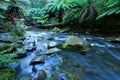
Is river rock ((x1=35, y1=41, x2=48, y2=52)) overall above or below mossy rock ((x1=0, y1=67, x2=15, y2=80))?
above

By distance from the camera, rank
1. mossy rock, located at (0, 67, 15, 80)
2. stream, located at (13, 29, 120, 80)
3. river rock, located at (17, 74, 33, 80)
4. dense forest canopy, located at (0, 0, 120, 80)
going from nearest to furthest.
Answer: mossy rock, located at (0, 67, 15, 80), river rock, located at (17, 74, 33, 80), stream, located at (13, 29, 120, 80), dense forest canopy, located at (0, 0, 120, 80)

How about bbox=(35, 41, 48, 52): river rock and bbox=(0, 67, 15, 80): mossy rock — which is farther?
bbox=(35, 41, 48, 52): river rock

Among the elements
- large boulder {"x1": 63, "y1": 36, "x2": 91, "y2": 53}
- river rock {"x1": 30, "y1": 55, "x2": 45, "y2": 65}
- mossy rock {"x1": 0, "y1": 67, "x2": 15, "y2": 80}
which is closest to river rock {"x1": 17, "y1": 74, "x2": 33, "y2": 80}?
mossy rock {"x1": 0, "y1": 67, "x2": 15, "y2": 80}

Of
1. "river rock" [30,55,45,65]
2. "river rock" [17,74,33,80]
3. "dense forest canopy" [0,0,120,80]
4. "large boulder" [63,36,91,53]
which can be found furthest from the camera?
"dense forest canopy" [0,0,120,80]


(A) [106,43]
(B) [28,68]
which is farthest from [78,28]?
(B) [28,68]

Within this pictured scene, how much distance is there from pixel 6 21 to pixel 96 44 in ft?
11.7

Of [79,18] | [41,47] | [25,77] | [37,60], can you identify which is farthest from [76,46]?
[79,18]

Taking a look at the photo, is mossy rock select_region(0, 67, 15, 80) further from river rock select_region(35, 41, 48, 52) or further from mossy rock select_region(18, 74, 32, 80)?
river rock select_region(35, 41, 48, 52)

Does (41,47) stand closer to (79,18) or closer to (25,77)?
(25,77)

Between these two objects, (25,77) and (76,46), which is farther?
(76,46)

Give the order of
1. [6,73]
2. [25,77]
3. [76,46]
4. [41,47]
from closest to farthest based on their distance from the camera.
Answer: [6,73] < [25,77] < [76,46] < [41,47]

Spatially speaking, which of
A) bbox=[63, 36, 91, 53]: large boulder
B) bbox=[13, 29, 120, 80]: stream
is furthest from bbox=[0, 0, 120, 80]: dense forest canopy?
bbox=[63, 36, 91, 53]: large boulder

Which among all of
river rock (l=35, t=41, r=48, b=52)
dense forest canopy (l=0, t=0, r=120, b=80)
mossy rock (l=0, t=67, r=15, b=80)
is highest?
dense forest canopy (l=0, t=0, r=120, b=80)

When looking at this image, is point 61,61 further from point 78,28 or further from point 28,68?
point 78,28
